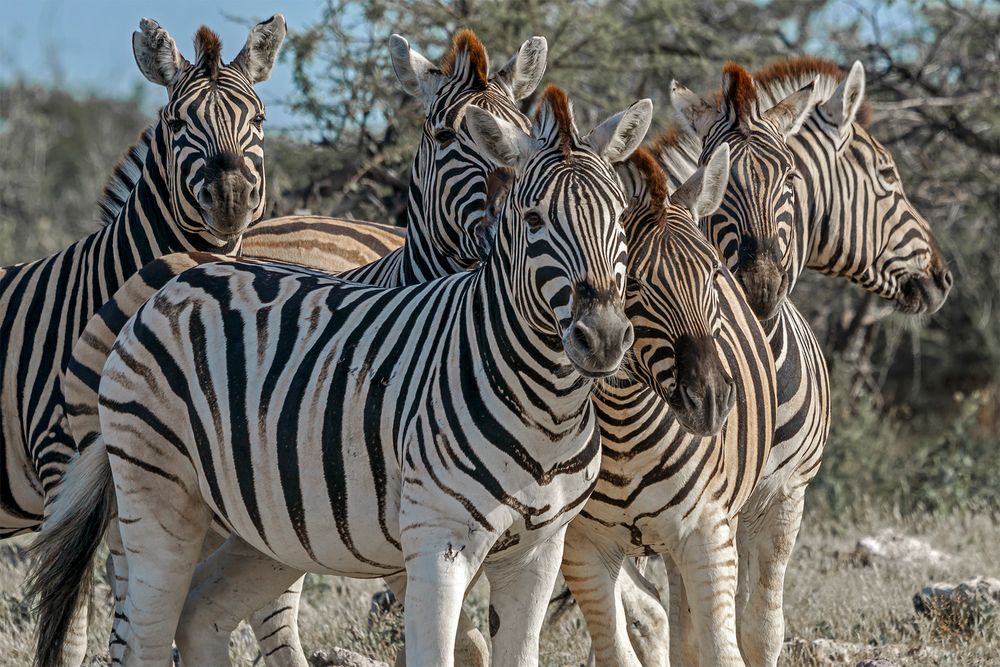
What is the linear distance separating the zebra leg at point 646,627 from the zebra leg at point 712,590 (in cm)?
69

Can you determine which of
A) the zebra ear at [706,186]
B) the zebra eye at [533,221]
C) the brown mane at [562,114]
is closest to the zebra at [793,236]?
the zebra ear at [706,186]

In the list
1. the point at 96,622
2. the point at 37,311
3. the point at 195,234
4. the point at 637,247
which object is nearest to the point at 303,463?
the point at 637,247

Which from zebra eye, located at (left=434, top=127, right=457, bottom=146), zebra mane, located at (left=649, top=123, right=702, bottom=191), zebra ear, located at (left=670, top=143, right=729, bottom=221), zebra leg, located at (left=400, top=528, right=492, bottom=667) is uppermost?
zebra eye, located at (left=434, top=127, right=457, bottom=146)

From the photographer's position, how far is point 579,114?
9406mm

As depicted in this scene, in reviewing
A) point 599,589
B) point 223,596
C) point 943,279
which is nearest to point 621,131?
point 599,589

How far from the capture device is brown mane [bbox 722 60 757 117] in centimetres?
450

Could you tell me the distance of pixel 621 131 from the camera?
3480 millimetres

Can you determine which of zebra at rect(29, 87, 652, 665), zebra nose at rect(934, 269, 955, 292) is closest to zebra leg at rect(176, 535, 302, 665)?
zebra at rect(29, 87, 652, 665)

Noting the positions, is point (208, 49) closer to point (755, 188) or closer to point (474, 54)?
point (474, 54)

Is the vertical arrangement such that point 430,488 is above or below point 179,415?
below

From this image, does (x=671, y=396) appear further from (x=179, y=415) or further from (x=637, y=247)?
(x=179, y=415)

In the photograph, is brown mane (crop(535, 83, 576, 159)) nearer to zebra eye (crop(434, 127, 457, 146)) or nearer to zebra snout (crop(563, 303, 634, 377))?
zebra snout (crop(563, 303, 634, 377))

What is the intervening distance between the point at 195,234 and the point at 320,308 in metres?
1.38

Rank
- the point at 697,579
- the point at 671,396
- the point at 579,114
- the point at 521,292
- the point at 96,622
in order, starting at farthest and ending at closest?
the point at 579,114
the point at 96,622
the point at 697,579
the point at 671,396
the point at 521,292
